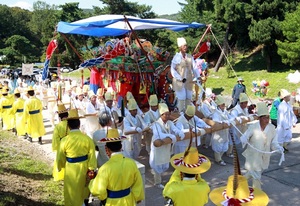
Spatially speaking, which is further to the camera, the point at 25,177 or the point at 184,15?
the point at 184,15

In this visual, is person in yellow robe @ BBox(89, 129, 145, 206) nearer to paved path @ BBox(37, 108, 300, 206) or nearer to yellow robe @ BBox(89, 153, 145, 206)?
yellow robe @ BBox(89, 153, 145, 206)

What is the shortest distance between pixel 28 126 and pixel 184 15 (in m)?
18.4

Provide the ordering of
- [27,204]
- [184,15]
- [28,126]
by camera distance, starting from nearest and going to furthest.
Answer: [27,204], [28,126], [184,15]

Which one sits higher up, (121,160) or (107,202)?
(121,160)

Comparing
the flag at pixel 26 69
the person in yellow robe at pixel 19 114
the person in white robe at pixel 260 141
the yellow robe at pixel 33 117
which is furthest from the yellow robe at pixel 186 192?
the flag at pixel 26 69

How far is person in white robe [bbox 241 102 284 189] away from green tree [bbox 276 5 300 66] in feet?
45.8

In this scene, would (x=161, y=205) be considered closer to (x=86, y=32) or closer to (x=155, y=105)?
(x=155, y=105)

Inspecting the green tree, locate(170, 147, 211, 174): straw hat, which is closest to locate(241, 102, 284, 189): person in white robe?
locate(170, 147, 211, 174): straw hat

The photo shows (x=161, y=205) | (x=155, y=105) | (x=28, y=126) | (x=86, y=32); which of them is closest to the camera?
(x=161, y=205)

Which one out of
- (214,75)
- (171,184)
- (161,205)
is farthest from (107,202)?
(214,75)

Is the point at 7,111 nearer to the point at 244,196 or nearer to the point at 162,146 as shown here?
the point at 162,146

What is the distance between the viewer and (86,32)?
9.96m

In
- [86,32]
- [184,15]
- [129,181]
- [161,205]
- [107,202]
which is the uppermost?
[184,15]

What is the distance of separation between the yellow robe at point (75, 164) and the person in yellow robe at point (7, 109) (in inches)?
251
